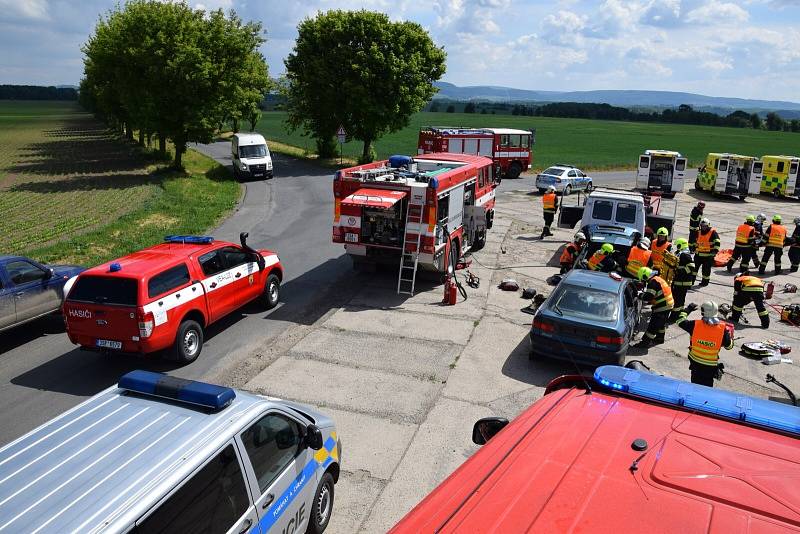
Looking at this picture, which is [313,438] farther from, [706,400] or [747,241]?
[747,241]

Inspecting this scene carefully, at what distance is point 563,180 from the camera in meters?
29.8

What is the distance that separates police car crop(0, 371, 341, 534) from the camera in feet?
11.4

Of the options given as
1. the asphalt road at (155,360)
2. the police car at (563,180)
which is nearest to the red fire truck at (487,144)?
the police car at (563,180)

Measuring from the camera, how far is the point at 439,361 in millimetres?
9898

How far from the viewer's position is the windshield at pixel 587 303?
31.2 ft

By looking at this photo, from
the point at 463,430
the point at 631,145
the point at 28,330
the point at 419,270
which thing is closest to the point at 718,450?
the point at 463,430

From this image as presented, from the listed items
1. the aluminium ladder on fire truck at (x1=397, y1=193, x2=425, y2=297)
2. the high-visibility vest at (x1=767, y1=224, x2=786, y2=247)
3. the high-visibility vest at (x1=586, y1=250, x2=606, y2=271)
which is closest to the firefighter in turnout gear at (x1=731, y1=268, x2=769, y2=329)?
the high-visibility vest at (x1=586, y1=250, x2=606, y2=271)

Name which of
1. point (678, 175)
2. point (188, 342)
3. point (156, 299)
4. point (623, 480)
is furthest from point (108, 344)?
point (678, 175)

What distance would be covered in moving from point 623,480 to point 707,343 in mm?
6035

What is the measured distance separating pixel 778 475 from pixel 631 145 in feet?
250

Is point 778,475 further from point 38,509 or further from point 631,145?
point 631,145

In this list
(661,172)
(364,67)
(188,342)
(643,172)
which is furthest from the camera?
(364,67)

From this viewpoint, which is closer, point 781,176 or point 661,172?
point 661,172

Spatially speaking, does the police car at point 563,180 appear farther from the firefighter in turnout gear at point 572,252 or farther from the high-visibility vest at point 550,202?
the firefighter in turnout gear at point 572,252
